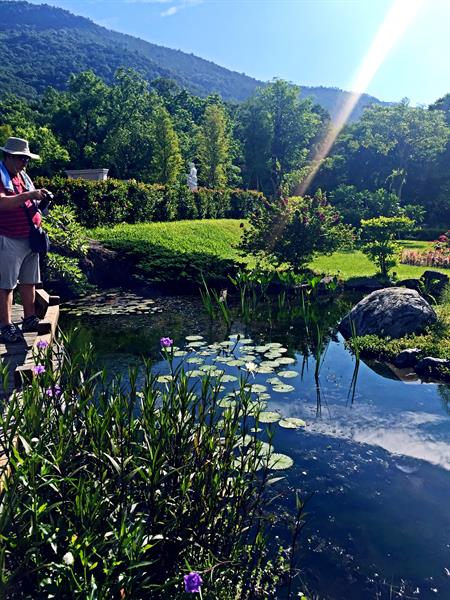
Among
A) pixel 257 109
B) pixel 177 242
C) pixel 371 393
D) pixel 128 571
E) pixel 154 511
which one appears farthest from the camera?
pixel 257 109

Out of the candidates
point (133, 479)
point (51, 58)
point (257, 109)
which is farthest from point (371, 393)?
point (51, 58)

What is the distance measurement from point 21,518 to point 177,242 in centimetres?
1528

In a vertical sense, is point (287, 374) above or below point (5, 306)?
below

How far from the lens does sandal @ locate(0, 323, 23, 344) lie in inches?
223

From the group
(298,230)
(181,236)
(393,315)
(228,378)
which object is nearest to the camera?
(228,378)

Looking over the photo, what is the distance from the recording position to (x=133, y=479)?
3.37 m

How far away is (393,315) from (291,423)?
4.36 meters

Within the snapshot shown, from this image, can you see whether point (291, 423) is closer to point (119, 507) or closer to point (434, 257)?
point (119, 507)

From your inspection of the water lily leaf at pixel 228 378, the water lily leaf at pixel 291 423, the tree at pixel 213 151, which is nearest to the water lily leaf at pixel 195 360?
the water lily leaf at pixel 228 378

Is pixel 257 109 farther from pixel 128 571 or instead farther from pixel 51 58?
pixel 51 58

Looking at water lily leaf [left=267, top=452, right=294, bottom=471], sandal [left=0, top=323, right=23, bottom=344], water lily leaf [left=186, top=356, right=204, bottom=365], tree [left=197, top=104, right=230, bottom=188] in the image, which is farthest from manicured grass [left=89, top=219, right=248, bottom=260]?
tree [left=197, top=104, right=230, bottom=188]

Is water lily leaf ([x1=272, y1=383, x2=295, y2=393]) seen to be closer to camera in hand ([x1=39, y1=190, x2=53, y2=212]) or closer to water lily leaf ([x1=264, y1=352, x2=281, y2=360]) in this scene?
water lily leaf ([x1=264, y1=352, x2=281, y2=360])

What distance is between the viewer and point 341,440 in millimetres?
5441

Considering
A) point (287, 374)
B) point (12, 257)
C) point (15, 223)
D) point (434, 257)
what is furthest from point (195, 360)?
point (434, 257)
